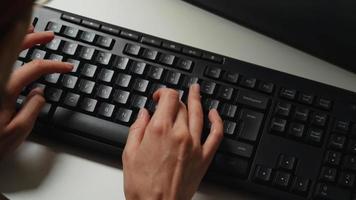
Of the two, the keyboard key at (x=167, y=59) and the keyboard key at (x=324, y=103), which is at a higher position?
the keyboard key at (x=324, y=103)

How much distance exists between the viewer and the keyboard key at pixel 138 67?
61 cm

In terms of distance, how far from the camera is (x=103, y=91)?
59 centimetres

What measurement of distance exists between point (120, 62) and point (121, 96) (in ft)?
0.16

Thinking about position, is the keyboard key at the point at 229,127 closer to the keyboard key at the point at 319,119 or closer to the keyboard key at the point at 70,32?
the keyboard key at the point at 319,119

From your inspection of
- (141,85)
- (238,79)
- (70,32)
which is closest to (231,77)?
(238,79)

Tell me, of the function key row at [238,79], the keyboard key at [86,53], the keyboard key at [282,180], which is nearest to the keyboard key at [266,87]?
the function key row at [238,79]

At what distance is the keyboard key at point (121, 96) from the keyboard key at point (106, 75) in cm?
2

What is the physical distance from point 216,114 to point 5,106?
24 cm

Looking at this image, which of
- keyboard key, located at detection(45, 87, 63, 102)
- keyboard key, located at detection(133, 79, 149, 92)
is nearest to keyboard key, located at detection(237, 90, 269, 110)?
keyboard key, located at detection(133, 79, 149, 92)

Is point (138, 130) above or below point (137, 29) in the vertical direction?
below

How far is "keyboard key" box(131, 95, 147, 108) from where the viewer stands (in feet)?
1.93

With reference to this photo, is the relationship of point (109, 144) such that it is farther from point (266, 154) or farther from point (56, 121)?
point (266, 154)

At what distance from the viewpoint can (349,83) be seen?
0.65 meters

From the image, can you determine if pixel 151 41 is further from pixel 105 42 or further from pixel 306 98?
pixel 306 98
